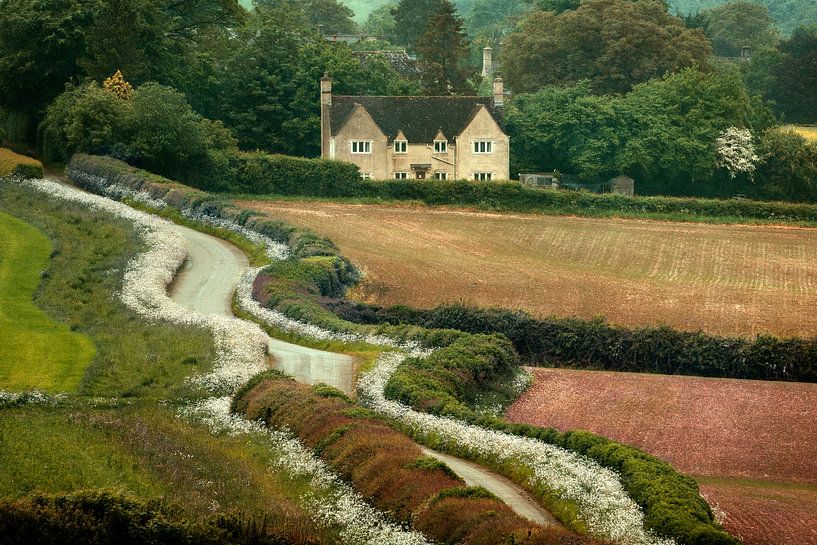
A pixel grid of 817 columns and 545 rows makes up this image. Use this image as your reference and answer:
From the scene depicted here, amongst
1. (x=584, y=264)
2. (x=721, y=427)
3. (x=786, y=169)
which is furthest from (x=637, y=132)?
(x=721, y=427)

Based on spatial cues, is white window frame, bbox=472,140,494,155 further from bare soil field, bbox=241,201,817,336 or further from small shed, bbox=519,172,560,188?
bare soil field, bbox=241,201,817,336

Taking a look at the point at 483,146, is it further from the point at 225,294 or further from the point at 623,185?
the point at 225,294

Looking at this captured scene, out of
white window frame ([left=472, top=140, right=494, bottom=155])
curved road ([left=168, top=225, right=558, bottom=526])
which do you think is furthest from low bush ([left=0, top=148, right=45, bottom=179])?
white window frame ([left=472, top=140, right=494, bottom=155])

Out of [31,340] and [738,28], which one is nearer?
[31,340]

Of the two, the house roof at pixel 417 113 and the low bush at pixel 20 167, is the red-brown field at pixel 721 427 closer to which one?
the low bush at pixel 20 167

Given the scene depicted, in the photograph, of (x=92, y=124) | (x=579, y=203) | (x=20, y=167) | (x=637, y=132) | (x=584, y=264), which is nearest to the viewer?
(x=584, y=264)

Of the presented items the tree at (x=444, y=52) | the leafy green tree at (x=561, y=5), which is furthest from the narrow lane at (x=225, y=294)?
the leafy green tree at (x=561, y=5)

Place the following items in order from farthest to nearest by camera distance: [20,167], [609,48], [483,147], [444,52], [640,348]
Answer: [444,52]
[609,48]
[483,147]
[20,167]
[640,348]

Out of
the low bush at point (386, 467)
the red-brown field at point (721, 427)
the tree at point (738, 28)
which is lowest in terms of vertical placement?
the red-brown field at point (721, 427)
